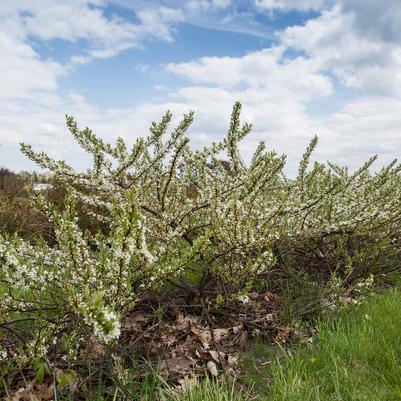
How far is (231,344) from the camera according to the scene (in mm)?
3934

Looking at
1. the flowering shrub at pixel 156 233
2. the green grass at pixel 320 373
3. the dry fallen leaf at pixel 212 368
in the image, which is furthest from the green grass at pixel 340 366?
the flowering shrub at pixel 156 233

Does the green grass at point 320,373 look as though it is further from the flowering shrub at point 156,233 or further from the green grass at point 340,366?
the flowering shrub at point 156,233

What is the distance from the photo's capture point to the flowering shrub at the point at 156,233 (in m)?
2.71

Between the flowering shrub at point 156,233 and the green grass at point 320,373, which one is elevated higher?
the flowering shrub at point 156,233

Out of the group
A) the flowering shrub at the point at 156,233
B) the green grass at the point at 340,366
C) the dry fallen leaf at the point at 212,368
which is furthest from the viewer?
the dry fallen leaf at the point at 212,368

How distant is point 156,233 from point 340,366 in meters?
1.87

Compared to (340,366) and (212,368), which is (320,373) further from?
(212,368)

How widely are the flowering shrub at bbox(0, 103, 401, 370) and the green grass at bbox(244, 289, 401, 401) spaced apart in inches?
24.6

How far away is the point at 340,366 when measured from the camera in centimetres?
346

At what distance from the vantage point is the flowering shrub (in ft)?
8.89

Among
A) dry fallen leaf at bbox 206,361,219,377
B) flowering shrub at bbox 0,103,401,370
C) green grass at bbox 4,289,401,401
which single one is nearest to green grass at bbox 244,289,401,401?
green grass at bbox 4,289,401,401

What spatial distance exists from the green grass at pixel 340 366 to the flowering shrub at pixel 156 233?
24.6 inches

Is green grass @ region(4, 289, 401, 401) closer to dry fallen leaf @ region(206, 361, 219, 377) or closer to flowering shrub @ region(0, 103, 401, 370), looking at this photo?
dry fallen leaf @ region(206, 361, 219, 377)

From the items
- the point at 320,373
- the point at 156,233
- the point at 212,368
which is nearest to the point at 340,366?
the point at 320,373
